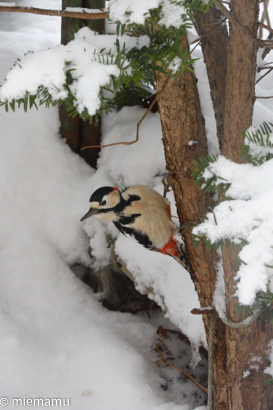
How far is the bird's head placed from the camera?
0.96 m

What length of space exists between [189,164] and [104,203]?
0.25m

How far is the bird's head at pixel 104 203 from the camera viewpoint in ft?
3.15

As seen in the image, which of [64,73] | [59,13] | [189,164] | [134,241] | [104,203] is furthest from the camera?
[134,241]

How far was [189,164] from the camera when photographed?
2.83 ft

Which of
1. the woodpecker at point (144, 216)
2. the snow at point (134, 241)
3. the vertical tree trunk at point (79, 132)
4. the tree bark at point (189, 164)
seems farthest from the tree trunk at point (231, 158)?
the vertical tree trunk at point (79, 132)

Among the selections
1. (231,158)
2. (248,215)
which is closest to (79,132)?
(231,158)

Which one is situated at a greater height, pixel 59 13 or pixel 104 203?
pixel 59 13

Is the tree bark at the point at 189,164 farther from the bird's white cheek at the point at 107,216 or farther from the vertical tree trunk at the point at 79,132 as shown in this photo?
the vertical tree trunk at the point at 79,132

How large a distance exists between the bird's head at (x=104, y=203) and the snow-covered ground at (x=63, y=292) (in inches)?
17.3

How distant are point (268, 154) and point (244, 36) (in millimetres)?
256

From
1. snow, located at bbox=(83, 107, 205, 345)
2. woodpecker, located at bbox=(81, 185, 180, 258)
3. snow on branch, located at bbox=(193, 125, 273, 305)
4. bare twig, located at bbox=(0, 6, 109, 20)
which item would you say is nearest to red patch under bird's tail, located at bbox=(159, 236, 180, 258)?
woodpecker, located at bbox=(81, 185, 180, 258)

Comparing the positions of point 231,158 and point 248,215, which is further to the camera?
point 231,158

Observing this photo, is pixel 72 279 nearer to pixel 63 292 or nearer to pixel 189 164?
pixel 63 292

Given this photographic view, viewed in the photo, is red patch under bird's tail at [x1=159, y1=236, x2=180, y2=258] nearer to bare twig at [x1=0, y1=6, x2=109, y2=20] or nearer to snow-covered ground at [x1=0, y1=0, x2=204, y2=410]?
snow-covered ground at [x1=0, y1=0, x2=204, y2=410]
